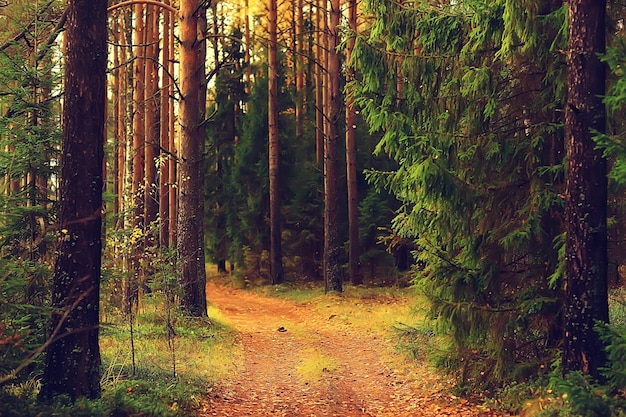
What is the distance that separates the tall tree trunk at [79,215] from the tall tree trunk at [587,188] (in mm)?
5311

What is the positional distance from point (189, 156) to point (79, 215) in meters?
6.78

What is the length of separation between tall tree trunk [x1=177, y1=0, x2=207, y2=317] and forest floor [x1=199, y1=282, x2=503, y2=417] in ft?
6.03

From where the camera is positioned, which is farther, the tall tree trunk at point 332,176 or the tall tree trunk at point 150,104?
the tall tree trunk at point 332,176

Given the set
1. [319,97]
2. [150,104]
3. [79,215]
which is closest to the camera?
[79,215]

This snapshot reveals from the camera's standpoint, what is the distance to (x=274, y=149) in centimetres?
2162

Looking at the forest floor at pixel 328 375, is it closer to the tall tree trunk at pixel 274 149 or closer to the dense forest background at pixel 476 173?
the dense forest background at pixel 476 173

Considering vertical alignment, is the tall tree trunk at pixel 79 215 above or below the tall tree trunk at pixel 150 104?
below

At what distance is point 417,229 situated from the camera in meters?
8.28

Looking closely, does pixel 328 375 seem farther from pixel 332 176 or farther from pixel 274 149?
pixel 274 149

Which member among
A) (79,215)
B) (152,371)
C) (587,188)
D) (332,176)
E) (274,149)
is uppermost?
(274,149)

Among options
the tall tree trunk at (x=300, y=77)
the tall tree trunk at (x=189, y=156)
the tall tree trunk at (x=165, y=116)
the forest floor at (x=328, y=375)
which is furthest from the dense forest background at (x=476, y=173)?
the tall tree trunk at (x=300, y=77)

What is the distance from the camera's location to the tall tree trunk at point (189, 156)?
12688 millimetres

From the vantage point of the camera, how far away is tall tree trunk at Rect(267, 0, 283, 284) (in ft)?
69.2

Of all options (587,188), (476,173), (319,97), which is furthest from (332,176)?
(587,188)
